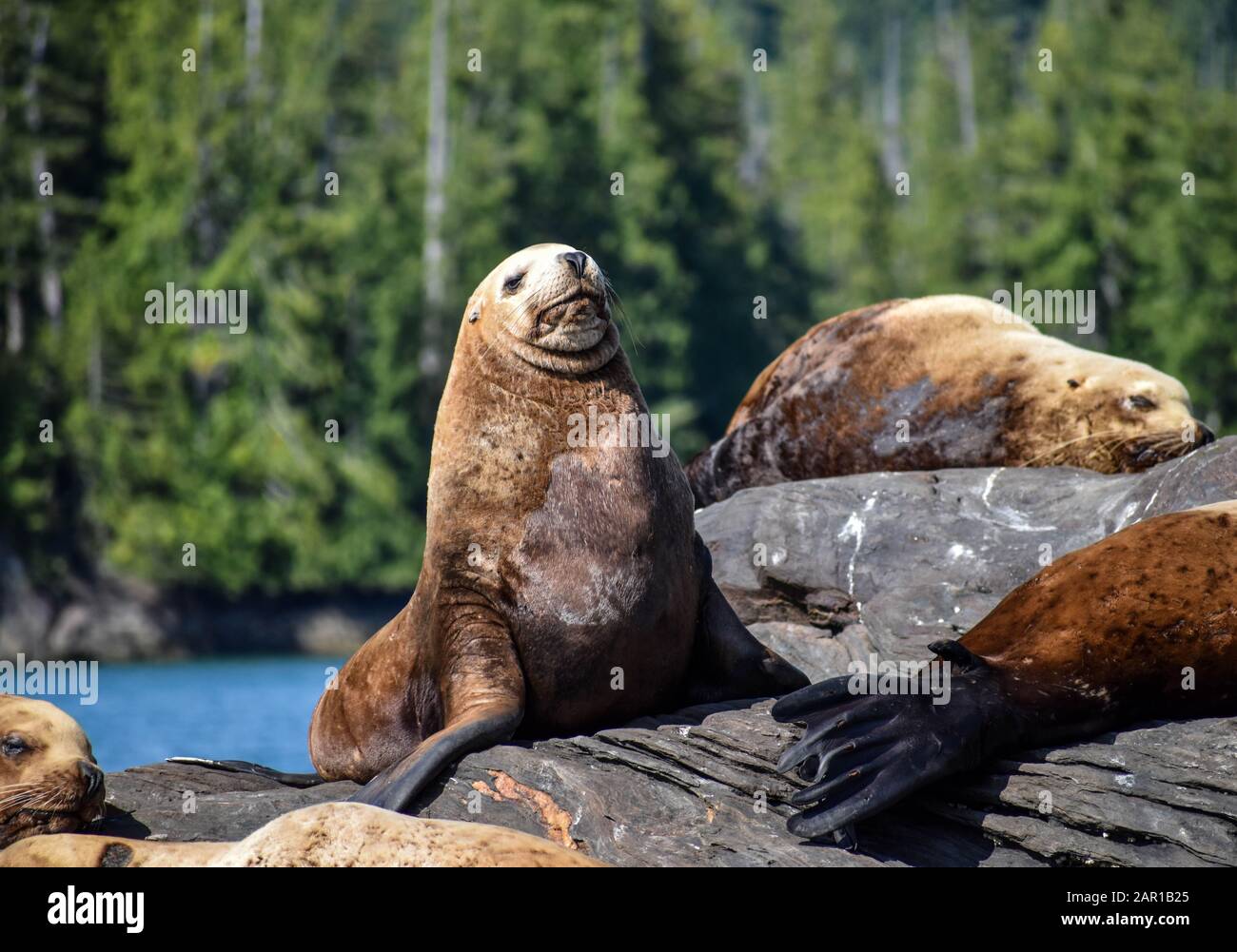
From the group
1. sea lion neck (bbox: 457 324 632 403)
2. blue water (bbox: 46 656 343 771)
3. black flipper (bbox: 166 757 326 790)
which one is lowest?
blue water (bbox: 46 656 343 771)

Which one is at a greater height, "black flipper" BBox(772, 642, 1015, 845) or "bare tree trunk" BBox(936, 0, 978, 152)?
"bare tree trunk" BBox(936, 0, 978, 152)

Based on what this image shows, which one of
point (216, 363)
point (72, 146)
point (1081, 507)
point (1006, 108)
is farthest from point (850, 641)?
point (1006, 108)

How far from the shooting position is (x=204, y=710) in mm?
20422

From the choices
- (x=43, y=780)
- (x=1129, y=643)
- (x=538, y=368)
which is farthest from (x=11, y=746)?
(x=1129, y=643)

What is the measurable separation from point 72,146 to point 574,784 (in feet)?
90.8

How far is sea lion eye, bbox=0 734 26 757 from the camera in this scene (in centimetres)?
574

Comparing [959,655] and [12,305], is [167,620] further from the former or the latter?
[959,655]

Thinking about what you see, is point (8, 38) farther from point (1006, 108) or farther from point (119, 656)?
point (1006, 108)

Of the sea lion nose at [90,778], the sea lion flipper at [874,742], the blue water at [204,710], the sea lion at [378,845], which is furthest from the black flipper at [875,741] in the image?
the blue water at [204,710]

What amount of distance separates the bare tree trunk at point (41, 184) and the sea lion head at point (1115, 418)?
22619 millimetres

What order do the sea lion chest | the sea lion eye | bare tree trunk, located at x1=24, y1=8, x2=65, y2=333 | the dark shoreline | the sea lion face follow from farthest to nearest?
bare tree trunk, located at x1=24, y1=8, x2=65, y2=333
the dark shoreline
the sea lion face
the sea lion chest
the sea lion eye

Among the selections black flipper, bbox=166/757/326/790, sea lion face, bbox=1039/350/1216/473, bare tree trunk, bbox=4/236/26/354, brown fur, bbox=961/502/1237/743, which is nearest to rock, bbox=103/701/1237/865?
brown fur, bbox=961/502/1237/743

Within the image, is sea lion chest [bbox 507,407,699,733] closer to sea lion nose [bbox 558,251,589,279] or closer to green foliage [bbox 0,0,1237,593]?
sea lion nose [bbox 558,251,589,279]

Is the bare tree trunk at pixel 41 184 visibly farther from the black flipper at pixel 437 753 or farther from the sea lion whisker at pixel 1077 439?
the black flipper at pixel 437 753
